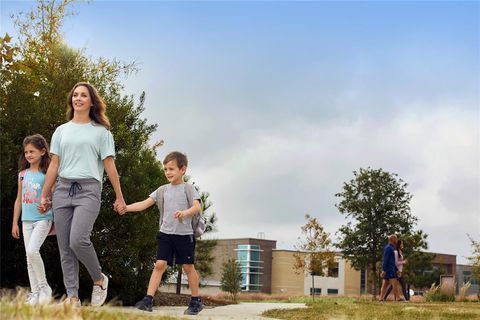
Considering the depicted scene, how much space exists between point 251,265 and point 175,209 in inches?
3774

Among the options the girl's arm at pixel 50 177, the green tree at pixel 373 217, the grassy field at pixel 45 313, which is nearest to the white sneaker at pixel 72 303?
the grassy field at pixel 45 313

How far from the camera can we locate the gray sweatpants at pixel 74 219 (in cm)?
736

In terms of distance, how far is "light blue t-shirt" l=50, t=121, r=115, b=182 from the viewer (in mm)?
7488

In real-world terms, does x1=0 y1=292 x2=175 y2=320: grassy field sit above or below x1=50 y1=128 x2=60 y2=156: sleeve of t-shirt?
below

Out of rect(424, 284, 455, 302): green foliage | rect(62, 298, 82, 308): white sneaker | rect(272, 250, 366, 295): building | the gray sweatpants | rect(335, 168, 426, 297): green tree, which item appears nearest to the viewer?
rect(62, 298, 82, 308): white sneaker

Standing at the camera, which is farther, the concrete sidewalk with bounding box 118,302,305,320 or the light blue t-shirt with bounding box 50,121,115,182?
the concrete sidewalk with bounding box 118,302,305,320

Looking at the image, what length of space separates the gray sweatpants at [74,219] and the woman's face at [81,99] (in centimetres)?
81

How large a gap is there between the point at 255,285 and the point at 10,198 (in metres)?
94.3

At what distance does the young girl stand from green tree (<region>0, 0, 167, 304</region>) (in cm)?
217

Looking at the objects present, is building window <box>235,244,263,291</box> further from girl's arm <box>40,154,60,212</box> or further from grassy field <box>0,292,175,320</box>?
grassy field <box>0,292,175,320</box>

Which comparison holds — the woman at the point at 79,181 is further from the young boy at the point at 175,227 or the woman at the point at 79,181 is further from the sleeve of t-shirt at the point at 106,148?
the young boy at the point at 175,227

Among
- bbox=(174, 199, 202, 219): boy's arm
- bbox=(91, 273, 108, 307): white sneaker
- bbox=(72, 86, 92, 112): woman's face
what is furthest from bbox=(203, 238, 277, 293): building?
bbox=(72, 86, 92, 112): woman's face

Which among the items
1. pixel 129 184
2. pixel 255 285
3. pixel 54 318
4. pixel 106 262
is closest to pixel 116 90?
pixel 129 184

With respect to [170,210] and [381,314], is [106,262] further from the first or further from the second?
[381,314]
